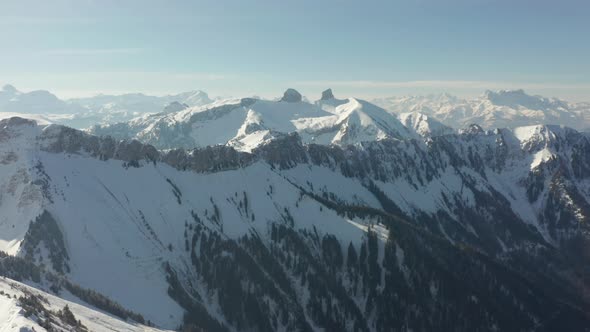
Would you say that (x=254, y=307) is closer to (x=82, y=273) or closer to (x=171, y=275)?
(x=171, y=275)

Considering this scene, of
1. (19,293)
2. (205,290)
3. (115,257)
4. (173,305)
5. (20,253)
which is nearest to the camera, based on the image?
(19,293)

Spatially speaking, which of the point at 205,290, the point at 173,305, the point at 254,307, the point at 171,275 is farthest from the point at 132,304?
the point at 254,307

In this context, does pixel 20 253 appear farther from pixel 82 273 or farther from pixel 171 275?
pixel 171 275

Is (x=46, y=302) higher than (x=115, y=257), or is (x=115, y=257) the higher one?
(x=46, y=302)

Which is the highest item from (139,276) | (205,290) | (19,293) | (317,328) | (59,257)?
(19,293)

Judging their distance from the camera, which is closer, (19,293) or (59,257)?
(19,293)

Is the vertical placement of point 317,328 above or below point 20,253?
below

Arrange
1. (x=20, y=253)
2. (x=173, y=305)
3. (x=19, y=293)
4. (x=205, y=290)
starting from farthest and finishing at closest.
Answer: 1. (x=205, y=290)
2. (x=173, y=305)
3. (x=20, y=253)
4. (x=19, y=293)

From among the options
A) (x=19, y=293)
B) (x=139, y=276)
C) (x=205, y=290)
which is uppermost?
(x=19, y=293)

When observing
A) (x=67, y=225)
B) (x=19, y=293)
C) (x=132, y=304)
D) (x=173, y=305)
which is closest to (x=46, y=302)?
(x=19, y=293)
